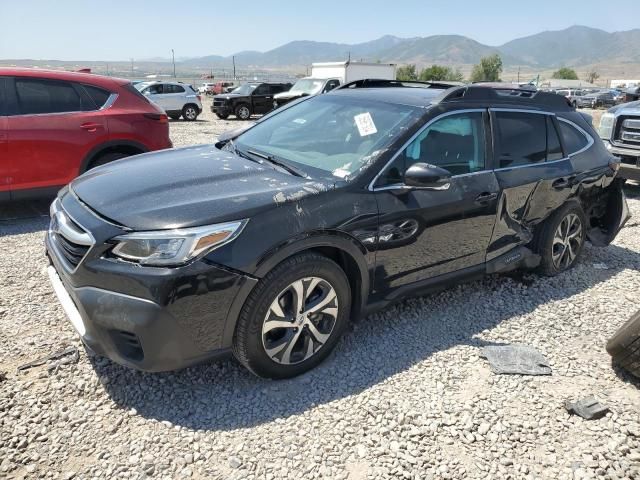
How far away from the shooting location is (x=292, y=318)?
2.84m

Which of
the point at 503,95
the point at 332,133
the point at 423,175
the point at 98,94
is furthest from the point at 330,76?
the point at 423,175

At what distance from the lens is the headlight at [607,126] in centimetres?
812

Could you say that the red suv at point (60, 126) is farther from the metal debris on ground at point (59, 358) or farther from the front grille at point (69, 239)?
the metal debris on ground at point (59, 358)

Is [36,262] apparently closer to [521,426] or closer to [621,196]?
[521,426]

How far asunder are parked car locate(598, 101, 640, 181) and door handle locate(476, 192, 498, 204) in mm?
4649

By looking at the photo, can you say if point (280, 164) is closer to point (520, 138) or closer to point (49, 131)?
point (520, 138)

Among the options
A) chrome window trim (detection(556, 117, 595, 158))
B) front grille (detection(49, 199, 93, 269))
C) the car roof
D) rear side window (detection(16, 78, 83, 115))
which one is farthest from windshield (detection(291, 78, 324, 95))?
front grille (detection(49, 199, 93, 269))

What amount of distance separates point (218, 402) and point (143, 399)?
0.41m

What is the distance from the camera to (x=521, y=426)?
275 cm

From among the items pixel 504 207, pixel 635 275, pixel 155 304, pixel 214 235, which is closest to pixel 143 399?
pixel 155 304

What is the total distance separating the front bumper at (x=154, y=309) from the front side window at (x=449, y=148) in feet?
4.05

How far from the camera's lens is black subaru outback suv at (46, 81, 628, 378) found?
2494 mm

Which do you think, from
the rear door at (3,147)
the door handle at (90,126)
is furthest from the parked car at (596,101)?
the rear door at (3,147)

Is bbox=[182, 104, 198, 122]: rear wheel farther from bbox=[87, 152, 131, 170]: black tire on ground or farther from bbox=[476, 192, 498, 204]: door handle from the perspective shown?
bbox=[476, 192, 498, 204]: door handle
